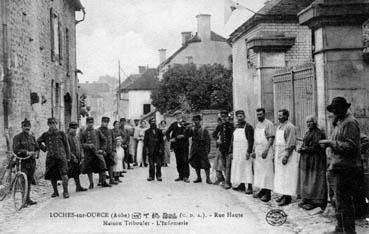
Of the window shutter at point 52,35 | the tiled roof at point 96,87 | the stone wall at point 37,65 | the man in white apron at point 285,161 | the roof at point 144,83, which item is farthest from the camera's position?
the tiled roof at point 96,87

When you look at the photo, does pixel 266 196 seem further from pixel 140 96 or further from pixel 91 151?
pixel 140 96

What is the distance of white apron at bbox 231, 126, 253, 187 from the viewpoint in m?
10.3

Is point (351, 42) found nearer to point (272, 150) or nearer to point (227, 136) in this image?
point (272, 150)

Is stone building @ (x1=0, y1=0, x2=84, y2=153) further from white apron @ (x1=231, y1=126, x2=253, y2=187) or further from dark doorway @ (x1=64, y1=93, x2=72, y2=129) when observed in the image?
white apron @ (x1=231, y1=126, x2=253, y2=187)

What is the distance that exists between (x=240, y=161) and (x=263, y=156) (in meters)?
1.26

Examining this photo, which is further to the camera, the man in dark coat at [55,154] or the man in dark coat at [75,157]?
the man in dark coat at [75,157]

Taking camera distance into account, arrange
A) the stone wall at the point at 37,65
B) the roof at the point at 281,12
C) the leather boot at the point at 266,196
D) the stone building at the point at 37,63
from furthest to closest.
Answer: the roof at the point at 281,12
the stone wall at the point at 37,65
the stone building at the point at 37,63
the leather boot at the point at 266,196

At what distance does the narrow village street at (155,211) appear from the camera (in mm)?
6848

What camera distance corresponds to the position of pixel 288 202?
8.68 m

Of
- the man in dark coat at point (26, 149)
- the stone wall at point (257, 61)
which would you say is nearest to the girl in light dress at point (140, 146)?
the stone wall at point (257, 61)

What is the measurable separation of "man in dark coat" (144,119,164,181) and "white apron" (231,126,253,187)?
8.49ft

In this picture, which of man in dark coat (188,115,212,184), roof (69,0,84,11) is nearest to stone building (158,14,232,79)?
roof (69,0,84,11)

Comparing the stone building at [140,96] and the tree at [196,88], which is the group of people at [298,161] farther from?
the stone building at [140,96]

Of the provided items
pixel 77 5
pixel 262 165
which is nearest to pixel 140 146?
pixel 262 165
